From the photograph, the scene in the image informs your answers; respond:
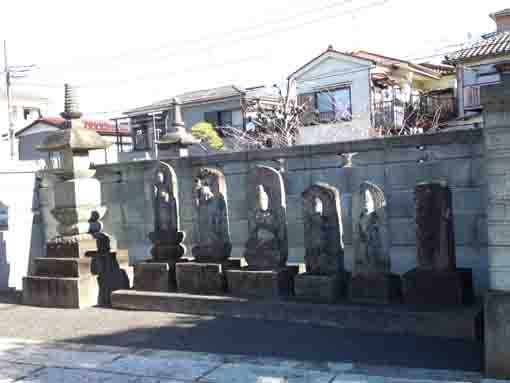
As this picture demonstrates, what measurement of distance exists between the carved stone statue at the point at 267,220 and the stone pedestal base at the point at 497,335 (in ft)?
11.7

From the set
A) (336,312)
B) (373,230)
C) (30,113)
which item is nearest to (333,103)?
(373,230)

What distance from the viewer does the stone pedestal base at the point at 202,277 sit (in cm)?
856

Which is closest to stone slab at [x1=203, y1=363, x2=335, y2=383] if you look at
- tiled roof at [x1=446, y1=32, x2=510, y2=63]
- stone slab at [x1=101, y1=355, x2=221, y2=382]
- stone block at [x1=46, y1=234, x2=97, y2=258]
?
stone slab at [x1=101, y1=355, x2=221, y2=382]

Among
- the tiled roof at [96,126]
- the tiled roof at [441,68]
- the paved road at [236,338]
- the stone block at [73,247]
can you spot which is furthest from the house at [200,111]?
the paved road at [236,338]

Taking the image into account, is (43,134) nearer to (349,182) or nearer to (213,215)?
(213,215)

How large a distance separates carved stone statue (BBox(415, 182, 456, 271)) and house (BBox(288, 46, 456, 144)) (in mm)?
17022

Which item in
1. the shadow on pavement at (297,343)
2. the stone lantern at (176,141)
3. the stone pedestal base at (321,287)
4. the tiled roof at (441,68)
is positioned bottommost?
the shadow on pavement at (297,343)

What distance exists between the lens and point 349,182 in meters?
9.20

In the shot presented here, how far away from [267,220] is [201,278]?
139 centimetres

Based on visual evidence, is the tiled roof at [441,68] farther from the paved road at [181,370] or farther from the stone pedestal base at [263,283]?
the paved road at [181,370]

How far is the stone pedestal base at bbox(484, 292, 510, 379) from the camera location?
5.04 m

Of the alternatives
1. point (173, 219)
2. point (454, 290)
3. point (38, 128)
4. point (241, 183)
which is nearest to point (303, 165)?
point (241, 183)

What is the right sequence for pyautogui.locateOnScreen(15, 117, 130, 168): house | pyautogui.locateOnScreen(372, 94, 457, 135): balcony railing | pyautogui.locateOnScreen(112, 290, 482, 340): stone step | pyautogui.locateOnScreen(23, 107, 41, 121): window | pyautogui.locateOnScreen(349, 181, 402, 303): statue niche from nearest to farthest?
pyautogui.locateOnScreen(112, 290, 482, 340): stone step
pyautogui.locateOnScreen(349, 181, 402, 303): statue niche
pyautogui.locateOnScreen(372, 94, 457, 135): balcony railing
pyautogui.locateOnScreen(15, 117, 130, 168): house
pyautogui.locateOnScreen(23, 107, 41, 121): window

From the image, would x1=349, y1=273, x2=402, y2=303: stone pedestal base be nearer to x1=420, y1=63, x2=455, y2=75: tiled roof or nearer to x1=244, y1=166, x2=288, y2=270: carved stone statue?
x1=244, y1=166, x2=288, y2=270: carved stone statue
